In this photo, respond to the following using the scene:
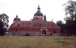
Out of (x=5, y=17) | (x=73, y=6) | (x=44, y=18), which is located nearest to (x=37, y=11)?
(x=44, y=18)

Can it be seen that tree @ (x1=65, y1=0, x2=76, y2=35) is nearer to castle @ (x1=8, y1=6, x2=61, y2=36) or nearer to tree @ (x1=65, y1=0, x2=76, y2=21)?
tree @ (x1=65, y1=0, x2=76, y2=21)

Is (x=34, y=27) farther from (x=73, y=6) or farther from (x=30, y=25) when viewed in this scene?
(x=73, y=6)

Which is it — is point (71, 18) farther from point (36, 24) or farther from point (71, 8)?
point (36, 24)

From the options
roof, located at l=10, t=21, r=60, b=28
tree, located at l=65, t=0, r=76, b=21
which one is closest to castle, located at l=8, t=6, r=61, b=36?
roof, located at l=10, t=21, r=60, b=28

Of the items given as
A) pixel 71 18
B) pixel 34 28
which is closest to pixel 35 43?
pixel 71 18

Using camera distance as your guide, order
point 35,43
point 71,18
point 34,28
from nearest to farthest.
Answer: point 35,43 < point 71,18 < point 34,28

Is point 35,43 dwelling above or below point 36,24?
below

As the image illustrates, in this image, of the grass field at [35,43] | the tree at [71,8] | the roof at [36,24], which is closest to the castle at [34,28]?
the roof at [36,24]

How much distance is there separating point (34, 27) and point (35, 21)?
3.37 meters

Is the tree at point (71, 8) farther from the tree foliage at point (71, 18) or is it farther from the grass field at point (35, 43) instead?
the grass field at point (35, 43)

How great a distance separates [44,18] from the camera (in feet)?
354

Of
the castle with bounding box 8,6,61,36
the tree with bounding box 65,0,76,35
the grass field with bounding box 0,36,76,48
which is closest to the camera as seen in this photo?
the grass field with bounding box 0,36,76,48

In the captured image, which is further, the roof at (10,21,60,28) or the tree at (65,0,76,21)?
the roof at (10,21,60,28)

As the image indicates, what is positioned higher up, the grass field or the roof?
the roof
